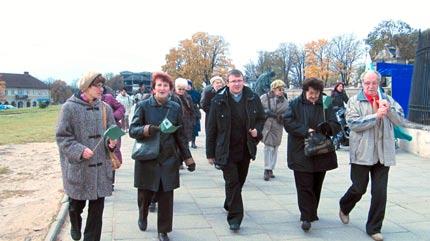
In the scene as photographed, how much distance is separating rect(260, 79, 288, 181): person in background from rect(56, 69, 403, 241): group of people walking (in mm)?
2753

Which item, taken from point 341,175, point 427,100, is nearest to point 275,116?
point 341,175

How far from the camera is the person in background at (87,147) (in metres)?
4.47

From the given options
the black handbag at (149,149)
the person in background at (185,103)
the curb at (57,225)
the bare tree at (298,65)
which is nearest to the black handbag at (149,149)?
the black handbag at (149,149)

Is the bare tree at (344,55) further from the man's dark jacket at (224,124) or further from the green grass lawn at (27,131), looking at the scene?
the man's dark jacket at (224,124)

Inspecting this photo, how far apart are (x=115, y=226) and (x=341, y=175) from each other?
16.2 feet

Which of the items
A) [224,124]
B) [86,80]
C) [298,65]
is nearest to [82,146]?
[86,80]

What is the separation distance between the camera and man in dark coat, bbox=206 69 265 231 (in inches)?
220

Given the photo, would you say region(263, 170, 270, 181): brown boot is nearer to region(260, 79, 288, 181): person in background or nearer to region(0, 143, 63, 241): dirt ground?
region(260, 79, 288, 181): person in background

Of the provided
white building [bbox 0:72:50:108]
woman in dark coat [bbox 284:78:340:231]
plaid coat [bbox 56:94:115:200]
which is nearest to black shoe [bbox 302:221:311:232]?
woman in dark coat [bbox 284:78:340:231]

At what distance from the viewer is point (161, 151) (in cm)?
522

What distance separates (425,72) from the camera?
1209cm

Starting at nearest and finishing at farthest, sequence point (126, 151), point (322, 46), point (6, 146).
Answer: point (126, 151) < point (6, 146) < point (322, 46)

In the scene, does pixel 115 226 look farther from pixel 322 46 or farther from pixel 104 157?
pixel 322 46

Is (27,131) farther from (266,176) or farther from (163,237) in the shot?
(163,237)
